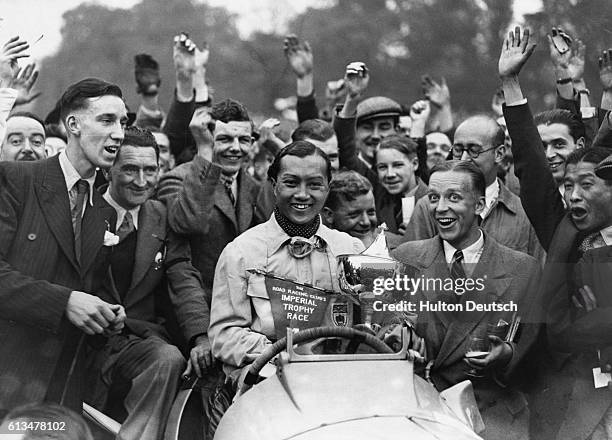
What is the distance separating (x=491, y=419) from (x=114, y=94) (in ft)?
6.59

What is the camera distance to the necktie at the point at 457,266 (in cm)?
441

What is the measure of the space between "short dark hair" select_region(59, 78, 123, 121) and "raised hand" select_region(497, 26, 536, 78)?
1.62 m

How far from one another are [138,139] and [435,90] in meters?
1.60

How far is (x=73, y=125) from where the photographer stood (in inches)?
176

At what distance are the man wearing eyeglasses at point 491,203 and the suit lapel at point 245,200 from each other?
743mm

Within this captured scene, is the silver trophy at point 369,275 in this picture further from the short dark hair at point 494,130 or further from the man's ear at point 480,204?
the short dark hair at point 494,130

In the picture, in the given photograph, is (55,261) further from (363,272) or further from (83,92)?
(363,272)

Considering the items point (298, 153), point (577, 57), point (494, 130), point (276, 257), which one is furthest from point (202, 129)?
point (577, 57)

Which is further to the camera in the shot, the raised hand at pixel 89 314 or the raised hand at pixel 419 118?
the raised hand at pixel 419 118

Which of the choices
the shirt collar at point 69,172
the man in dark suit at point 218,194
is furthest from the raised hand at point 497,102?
the shirt collar at point 69,172

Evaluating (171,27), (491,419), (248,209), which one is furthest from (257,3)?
(491,419)

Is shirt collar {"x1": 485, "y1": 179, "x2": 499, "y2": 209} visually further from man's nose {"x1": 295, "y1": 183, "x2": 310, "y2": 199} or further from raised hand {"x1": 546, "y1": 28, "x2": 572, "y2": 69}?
man's nose {"x1": 295, "y1": 183, "x2": 310, "y2": 199}

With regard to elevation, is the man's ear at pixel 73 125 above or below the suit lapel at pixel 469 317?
above

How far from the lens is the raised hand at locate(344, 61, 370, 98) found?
206 inches
